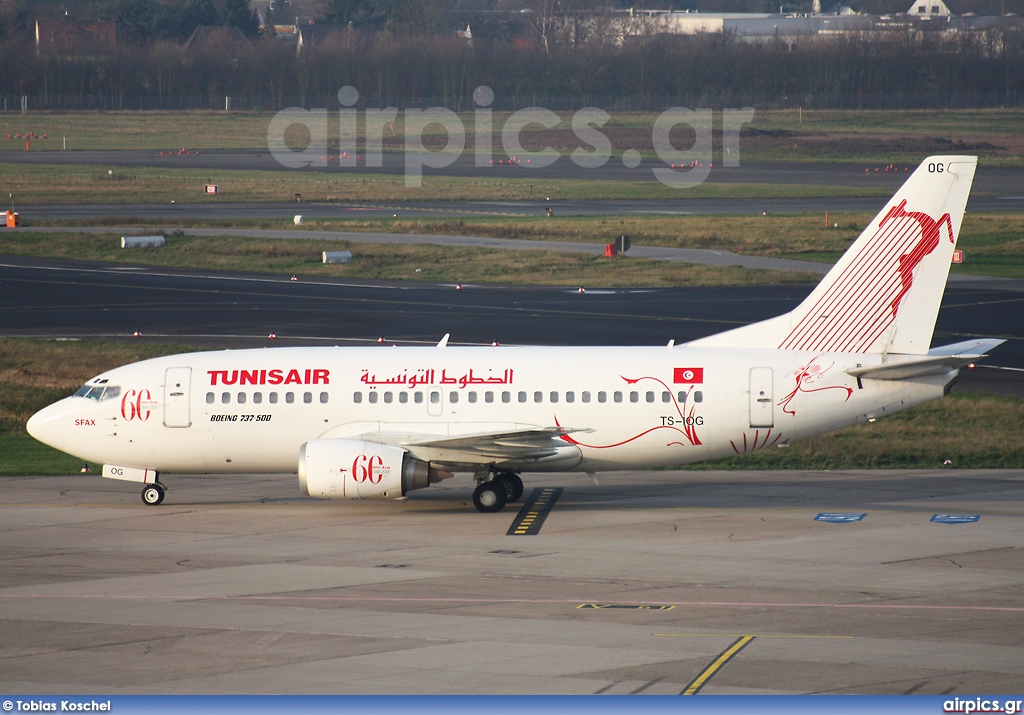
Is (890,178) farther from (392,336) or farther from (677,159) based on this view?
(392,336)

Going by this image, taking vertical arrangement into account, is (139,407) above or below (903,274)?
below

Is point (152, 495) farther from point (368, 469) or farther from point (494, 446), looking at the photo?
point (494, 446)

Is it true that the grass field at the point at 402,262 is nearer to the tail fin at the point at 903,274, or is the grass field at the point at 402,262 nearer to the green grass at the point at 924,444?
the green grass at the point at 924,444

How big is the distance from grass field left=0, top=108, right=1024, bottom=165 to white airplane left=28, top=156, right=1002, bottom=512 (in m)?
107

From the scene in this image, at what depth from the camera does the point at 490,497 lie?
104 feet

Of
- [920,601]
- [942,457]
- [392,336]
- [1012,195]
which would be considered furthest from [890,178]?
[920,601]

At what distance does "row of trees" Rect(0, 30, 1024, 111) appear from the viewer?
18525 cm

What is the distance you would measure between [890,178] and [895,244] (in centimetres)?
9199

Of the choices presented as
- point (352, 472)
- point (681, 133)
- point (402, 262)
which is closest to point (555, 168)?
point (681, 133)

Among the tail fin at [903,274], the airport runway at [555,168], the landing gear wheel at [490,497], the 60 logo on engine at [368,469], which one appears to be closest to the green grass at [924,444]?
the tail fin at [903,274]

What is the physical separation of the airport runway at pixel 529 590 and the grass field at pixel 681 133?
4290 inches

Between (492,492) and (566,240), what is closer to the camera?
(492,492)

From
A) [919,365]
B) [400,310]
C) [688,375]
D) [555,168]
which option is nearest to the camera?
[919,365]

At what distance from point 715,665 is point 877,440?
22.0 m
